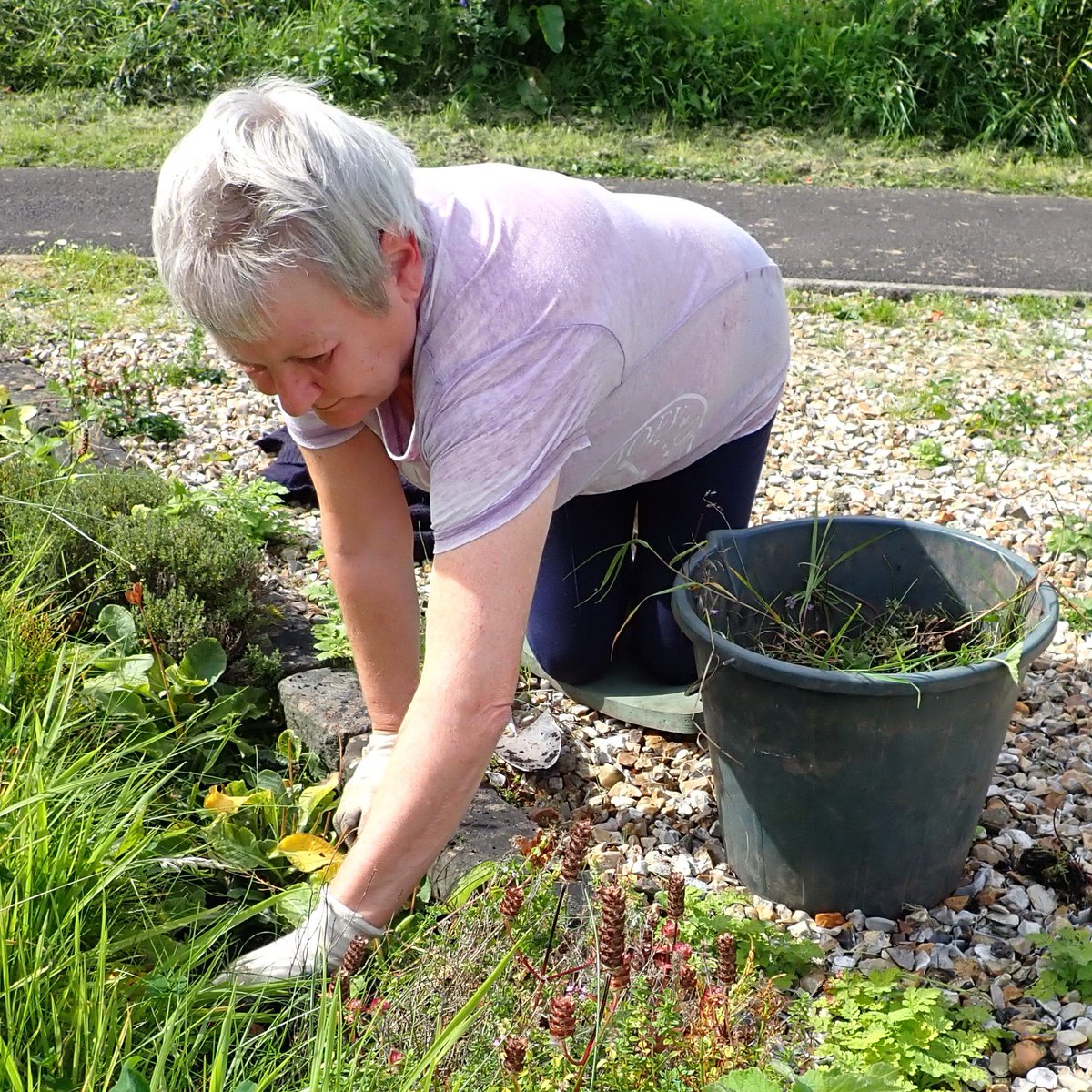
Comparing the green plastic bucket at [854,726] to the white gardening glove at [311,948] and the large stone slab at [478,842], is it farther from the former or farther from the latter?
the white gardening glove at [311,948]

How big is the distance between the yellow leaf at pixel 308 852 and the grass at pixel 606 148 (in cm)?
560

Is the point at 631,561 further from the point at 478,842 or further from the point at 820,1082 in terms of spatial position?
the point at 820,1082

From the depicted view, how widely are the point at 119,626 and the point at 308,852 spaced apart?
2.29ft

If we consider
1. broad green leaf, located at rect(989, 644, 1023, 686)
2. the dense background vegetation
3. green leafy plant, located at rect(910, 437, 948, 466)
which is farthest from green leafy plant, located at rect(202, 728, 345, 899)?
the dense background vegetation

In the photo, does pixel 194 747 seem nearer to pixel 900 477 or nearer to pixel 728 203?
pixel 900 477

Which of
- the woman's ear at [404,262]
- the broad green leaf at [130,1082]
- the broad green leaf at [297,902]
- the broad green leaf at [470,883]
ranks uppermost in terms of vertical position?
the woman's ear at [404,262]

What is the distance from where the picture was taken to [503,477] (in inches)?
67.1

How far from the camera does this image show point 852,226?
663cm

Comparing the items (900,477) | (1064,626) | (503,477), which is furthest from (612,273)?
(900,477)

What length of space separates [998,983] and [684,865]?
0.61 meters

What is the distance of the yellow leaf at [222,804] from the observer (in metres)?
2.26

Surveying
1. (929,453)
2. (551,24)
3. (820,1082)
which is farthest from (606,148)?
(820,1082)

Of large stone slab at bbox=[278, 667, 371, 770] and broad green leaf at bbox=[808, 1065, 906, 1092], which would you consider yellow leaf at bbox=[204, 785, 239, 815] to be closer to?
large stone slab at bbox=[278, 667, 371, 770]

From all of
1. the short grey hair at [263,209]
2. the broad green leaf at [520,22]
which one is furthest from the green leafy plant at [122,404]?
the broad green leaf at [520,22]
